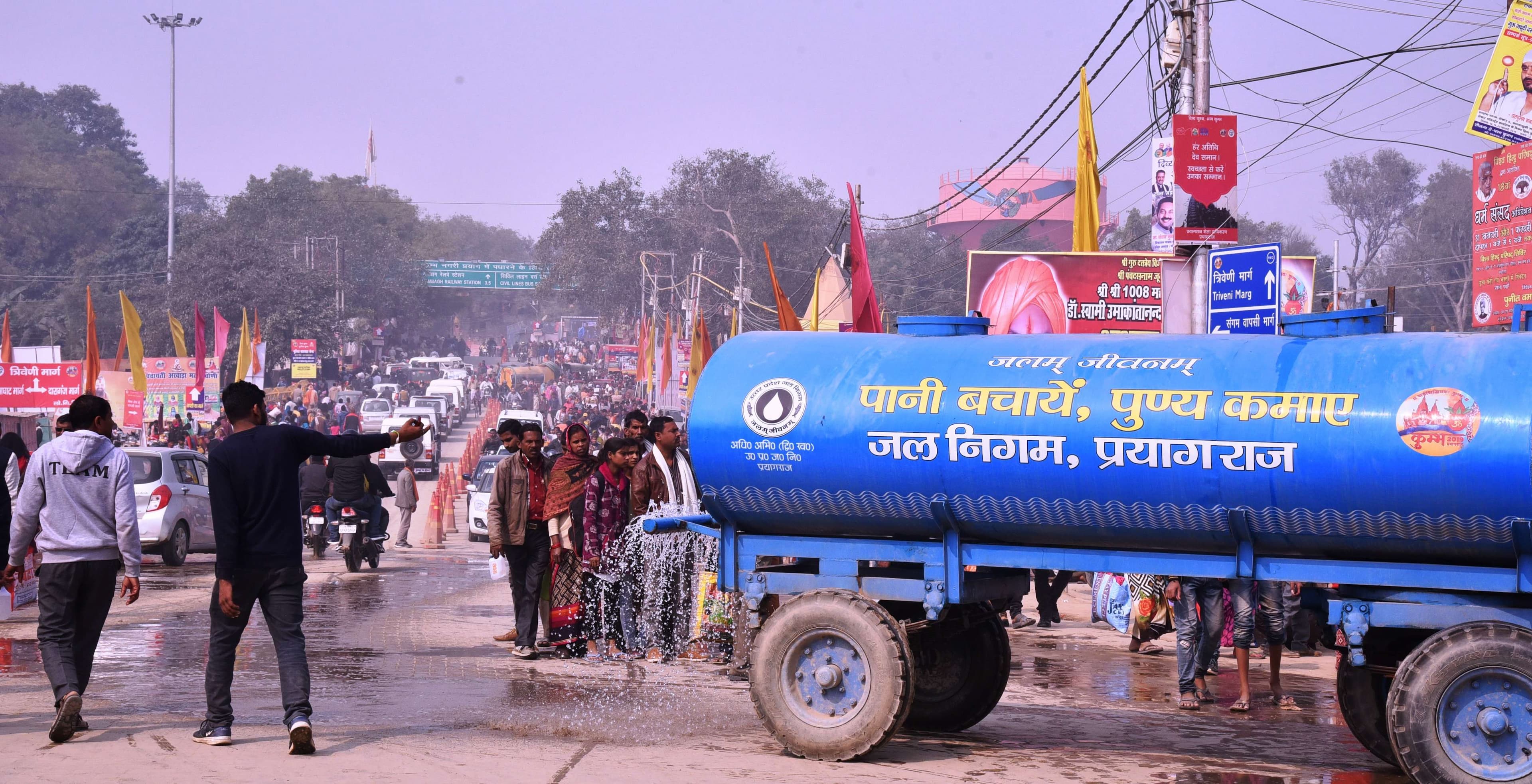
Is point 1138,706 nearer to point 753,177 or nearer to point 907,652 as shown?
point 907,652

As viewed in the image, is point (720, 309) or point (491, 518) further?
point (720, 309)

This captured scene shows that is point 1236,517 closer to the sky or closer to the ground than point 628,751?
closer to the sky

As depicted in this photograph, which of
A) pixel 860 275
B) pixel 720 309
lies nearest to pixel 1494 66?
pixel 860 275

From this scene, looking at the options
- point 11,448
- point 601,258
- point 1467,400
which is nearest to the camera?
point 1467,400

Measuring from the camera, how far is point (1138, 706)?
31.7 feet

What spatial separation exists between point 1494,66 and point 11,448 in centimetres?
1462

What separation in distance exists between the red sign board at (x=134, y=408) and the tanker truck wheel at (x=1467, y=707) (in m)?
28.2

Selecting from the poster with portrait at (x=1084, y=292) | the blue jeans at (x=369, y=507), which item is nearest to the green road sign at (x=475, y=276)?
the poster with portrait at (x=1084, y=292)

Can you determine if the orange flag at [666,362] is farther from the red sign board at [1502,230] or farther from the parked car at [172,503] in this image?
the red sign board at [1502,230]

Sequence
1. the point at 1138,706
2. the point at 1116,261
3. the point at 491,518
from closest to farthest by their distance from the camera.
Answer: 1. the point at 1138,706
2. the point at 491,518
3. the point at 1116,261

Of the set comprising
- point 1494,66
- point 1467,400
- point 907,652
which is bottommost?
point 907,652

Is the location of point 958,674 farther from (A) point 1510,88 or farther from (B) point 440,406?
(B) point 440,406

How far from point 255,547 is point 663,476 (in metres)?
4.26

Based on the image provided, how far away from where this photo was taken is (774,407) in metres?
7.63
